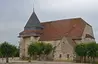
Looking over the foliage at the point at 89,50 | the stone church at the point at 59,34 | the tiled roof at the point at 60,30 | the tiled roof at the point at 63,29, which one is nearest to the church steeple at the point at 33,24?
the stone church at the point at 59,34

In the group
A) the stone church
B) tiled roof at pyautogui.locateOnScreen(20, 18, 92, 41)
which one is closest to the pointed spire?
the stone church

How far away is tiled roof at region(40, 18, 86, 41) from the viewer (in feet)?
306

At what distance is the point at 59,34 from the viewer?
9662 centimetres

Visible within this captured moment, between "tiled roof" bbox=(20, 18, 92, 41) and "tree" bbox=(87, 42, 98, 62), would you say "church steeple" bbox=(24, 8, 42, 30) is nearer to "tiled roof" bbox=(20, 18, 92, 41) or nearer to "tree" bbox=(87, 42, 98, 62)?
"tiled roof" bbox=(20, 18, 92, 41)

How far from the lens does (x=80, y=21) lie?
9550 cm

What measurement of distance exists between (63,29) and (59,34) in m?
2.65

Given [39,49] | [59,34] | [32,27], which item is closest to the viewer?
[39,49]

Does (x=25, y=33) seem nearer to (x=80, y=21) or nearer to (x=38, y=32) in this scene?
(x=38, y=32)

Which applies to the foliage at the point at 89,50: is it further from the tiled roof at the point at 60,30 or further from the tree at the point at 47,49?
the tiled roof at the point at 60,30

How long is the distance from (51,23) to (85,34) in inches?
632

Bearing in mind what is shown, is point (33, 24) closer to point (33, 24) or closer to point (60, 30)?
point (33, 24)

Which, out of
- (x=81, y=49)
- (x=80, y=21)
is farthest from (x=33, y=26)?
(x=81, y=49)

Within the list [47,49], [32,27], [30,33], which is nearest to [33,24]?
[32,27]

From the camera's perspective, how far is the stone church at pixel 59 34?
289 ft
